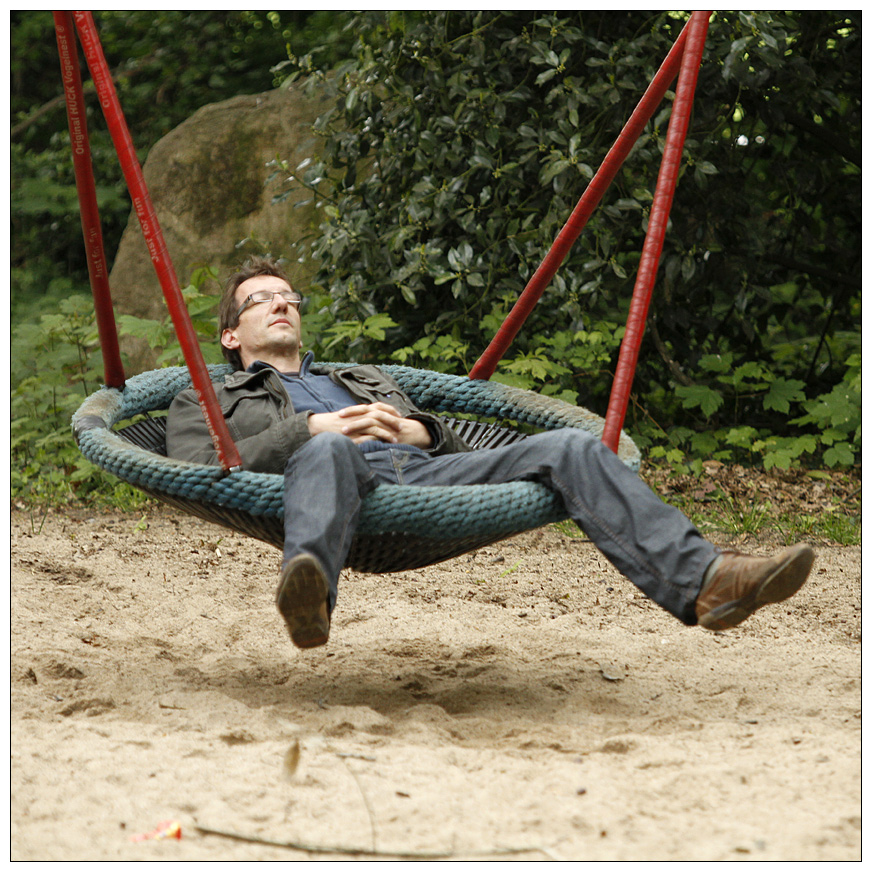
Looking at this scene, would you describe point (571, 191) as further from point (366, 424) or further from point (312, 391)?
point (366, 424)

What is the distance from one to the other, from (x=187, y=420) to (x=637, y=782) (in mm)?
1272

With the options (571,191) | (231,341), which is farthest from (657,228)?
(571,191)

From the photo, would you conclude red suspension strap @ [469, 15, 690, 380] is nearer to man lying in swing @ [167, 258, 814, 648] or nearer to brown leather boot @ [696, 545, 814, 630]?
man lying in swing @ [167, 258, 814, 648]

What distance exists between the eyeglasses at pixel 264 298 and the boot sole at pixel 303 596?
108 centimetres

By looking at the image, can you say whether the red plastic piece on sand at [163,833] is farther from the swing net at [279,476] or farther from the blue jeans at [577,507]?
the swing net at [279,476]

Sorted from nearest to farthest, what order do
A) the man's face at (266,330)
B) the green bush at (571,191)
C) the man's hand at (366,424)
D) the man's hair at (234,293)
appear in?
the man's hand at (366,424), the man's face at (266,330), the man's hair at (234,293), the green bush at (571,191)

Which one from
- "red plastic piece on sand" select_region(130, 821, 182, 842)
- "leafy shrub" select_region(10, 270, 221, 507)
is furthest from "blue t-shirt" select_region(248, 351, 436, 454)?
"leafy shrub" select_region(10, 270, 221, 507)

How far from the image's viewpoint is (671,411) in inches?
171

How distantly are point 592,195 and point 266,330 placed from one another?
89 cm

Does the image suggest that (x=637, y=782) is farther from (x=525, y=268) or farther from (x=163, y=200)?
(x=163, y=200)

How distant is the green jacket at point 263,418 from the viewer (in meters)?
1.99

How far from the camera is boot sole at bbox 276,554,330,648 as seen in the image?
1616 mm

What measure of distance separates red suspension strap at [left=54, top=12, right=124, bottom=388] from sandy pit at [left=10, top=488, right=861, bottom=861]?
2.50 feet

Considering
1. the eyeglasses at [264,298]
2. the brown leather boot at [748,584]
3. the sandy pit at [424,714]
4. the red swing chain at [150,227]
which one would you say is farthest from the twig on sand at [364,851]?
the eyeglasses at [264,298]
